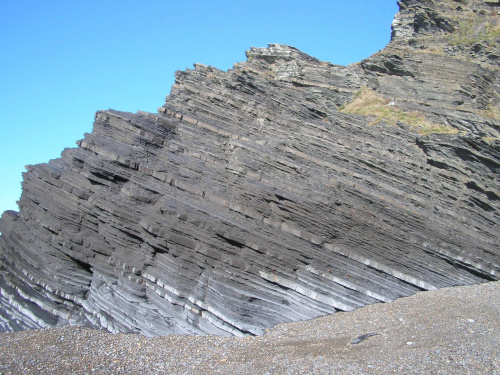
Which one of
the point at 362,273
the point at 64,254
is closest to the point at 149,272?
the point at 64,254

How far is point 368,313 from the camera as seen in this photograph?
13.6m

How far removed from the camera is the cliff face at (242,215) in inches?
545

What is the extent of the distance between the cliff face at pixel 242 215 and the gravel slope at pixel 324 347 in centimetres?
59

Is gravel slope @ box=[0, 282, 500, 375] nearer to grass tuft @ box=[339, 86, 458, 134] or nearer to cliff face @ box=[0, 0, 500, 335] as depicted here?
cliff face @ box=[0, 0, 500, 335]

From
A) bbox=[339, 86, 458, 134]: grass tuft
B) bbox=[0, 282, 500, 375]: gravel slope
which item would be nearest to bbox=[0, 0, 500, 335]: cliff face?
bbox=[339, 86, 458, 134]: grass tuft

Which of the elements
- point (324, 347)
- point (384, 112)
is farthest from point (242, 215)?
point (384, 112)

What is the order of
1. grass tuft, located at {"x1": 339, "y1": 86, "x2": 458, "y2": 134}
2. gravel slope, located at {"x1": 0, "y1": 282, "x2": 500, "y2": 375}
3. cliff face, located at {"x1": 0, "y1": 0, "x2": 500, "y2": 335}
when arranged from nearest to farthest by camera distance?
gravel slope, located at {"x1": 0, "y1": 282, "x2": 500, "y2": 375} < cliff face, located at {"x1": 0, "y1": 0, "x2": 500, "y2": 335} < grass tuft, located at {"x1": 339, "y1": 86, "x2": 458, "y2": 134}

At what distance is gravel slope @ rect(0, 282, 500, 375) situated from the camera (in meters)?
10.0

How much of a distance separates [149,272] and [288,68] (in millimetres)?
15543

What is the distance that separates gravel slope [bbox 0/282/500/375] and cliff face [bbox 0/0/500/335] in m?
0.59

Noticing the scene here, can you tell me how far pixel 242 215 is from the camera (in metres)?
14.5

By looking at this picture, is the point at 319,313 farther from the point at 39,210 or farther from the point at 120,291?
the point at 39,210

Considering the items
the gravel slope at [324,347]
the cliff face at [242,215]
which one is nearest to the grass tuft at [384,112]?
the cliff face at [242,215]

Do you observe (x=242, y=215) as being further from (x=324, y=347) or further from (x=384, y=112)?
(x=384, y=112)
